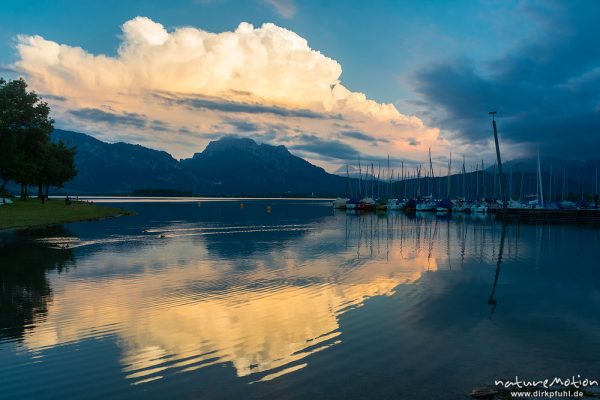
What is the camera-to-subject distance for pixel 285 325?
18.9 meters

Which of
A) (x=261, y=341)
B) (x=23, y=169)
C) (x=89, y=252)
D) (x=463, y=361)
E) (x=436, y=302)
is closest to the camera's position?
(x=463, y=361)

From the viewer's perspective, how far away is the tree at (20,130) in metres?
84.6

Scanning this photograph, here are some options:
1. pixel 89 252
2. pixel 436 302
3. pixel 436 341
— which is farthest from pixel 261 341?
pixel 89 252

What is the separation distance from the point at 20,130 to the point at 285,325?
93582 millimetres

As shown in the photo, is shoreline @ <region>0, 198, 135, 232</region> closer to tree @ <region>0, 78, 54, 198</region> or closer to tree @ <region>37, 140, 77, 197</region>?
tree @ <region>0, 78, 54, 198</region>

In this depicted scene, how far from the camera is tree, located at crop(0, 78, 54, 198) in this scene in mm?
84562

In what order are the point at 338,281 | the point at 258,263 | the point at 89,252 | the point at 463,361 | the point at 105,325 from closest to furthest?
the point at 463,361
the point at 105,325
the point at 338,281
the point at 258,263
the point at 89,252

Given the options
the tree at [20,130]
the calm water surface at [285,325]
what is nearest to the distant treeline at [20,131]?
the tree at [20,130]

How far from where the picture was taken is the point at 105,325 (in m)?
18.7

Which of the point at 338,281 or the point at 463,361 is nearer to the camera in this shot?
the point at 463,361

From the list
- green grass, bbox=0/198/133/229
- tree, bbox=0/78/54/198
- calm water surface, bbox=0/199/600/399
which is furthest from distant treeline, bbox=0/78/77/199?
calm water surface, bbox=0/199/600/399

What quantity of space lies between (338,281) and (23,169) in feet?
270

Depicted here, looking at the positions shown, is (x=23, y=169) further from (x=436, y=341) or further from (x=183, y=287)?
(x=436, y=341)

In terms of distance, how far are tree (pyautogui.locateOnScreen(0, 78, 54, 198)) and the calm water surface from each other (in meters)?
54.9
